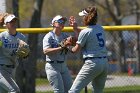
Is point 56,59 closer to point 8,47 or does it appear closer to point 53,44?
point 53,44

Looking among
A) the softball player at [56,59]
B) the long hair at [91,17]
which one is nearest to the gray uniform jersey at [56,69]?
the softball player at [56,59]

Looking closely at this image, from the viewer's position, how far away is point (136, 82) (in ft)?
42.1

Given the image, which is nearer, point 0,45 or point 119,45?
point 0,45

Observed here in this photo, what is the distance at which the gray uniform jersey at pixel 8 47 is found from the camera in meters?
10.4

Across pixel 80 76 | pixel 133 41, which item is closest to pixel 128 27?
pixel 133 41

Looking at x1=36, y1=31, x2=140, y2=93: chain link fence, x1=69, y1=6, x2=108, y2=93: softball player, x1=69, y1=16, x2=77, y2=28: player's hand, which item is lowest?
x1=36, y1=31, x2=140, y2=93: chain link fence

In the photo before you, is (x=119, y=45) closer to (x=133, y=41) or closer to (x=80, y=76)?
(x=133, y=41)

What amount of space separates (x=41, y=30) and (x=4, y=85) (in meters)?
2.24

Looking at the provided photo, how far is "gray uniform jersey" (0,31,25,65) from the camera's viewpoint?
10.4 meters

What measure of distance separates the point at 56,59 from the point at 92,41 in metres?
0.99

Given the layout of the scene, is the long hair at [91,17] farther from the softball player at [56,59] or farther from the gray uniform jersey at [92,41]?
the softball player at [56,59]

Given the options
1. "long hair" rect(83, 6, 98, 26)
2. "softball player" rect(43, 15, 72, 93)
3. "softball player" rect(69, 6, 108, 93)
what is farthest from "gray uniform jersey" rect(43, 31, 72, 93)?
"long hair" rect(83, 6, 98, 26)

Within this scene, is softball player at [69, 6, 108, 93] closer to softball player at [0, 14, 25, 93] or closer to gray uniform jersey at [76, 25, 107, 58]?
gray uniform jersey at [76, 25, 107, 58]

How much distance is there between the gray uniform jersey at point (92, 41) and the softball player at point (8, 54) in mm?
1254
